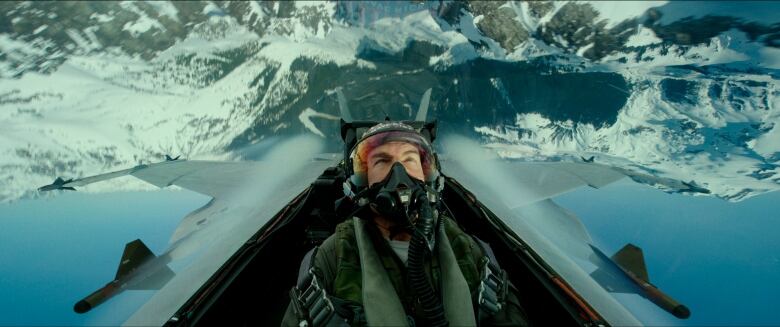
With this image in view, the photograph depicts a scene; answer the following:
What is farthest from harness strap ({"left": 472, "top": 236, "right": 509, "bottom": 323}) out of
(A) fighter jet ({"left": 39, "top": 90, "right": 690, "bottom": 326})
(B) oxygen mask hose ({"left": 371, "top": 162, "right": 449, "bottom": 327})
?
(A) fighter jet ({"left": 39, "top": 90, "right": 690, "bottom": 326})

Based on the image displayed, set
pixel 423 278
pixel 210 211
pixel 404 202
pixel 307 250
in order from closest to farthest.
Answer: pixel 423 278 < pixel 404 202 < pixel 307 250 < pixel 210 211

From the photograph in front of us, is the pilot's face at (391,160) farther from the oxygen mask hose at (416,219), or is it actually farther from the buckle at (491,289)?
the buckle at (491,289)

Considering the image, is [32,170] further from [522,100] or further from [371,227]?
[522,100]

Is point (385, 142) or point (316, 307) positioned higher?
point (385, 142)

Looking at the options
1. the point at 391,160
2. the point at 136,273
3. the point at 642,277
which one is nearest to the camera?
the point at 391,160

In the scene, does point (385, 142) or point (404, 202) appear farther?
point (385, 142)

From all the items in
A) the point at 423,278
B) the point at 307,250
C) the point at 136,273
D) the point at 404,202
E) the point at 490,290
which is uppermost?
the point at 404,202

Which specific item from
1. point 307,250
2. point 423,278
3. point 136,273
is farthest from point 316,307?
point 136,273

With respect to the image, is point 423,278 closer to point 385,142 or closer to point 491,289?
point 491,289

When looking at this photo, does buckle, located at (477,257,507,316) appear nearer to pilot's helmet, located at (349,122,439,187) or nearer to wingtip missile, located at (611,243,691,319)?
pilot's helmet, located at (349,122,439,187)
